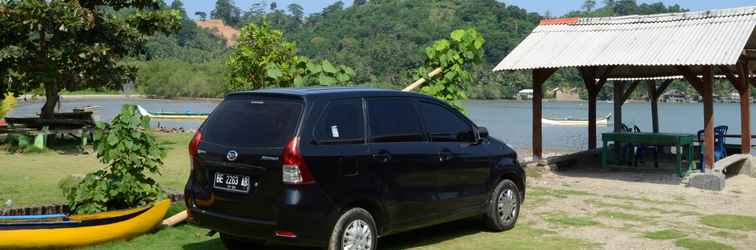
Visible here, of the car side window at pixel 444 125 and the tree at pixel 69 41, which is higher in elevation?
the tree at pixel 69 41

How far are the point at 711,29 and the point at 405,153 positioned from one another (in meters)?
10.2

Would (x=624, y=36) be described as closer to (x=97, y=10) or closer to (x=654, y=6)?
(x=97, y=10)

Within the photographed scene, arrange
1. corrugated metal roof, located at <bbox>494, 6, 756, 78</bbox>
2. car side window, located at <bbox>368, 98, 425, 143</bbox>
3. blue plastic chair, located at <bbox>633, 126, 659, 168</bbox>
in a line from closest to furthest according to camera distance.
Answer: car side window, located at <bbox>368, 98, 425, 143</bbox> < corrugated metal roof, located at <bbox>494, 6, 756, 78</bbox> < blue plastic chair, located at <bbox>633, 126, 659, 168</bbox>

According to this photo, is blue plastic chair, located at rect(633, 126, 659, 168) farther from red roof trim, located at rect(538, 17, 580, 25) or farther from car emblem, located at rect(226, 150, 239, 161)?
car emblem, located at rect(226, 150, 239, 161)

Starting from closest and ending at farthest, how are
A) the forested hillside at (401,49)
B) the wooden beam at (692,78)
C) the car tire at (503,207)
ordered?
the car tire at (503,207)
the wooden beam at (692,78)
the forested hillside at (401,49)

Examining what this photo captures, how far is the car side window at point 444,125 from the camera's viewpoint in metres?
8.32

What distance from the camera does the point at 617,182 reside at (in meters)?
15.5

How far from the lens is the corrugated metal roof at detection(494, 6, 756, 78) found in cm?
1464

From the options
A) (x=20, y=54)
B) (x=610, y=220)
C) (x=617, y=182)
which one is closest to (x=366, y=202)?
(x=610, y=220)

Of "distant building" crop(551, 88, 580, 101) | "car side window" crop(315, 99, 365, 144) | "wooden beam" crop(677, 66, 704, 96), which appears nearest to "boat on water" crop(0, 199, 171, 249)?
"car side window" crop(315, 99, 365, 144)

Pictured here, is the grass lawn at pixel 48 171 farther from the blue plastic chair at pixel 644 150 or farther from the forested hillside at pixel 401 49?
the forested hillside at pixel 401 49

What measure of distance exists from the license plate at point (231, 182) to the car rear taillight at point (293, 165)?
46cm

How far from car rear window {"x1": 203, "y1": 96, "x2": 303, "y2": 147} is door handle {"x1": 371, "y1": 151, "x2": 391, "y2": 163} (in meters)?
0.89

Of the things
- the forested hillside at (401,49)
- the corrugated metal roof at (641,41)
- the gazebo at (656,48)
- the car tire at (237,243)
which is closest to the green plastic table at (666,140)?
the gazebo at (656,48)
